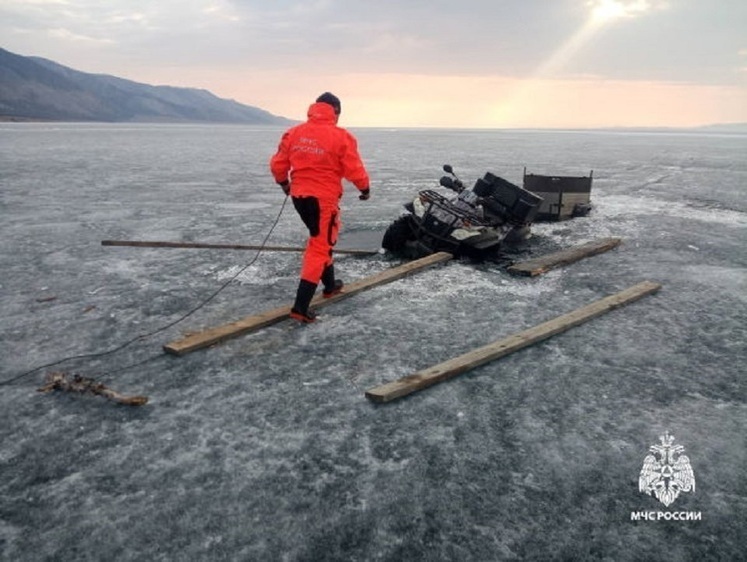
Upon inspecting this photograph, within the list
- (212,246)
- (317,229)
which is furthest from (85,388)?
(212,246)

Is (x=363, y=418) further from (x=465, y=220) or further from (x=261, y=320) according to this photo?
(x=465, y=220)

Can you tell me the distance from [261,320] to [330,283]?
0.97 m

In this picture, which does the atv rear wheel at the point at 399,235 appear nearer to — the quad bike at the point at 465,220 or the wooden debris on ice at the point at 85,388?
the quad bike at the point at 465,220

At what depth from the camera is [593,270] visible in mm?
6930

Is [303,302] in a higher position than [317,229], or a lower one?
lower

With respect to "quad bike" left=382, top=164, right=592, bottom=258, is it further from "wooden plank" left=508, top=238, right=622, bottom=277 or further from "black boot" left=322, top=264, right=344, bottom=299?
"black boot" left=322, top=264, right=344, bottom=299

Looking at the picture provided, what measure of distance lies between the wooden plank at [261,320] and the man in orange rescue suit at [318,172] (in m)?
0.26

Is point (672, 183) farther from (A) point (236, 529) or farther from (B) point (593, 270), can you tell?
(A) point (236, 529)

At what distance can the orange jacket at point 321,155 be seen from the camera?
15.6 feet

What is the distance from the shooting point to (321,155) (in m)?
4.77

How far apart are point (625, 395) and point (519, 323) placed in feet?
4.80

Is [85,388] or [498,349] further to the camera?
[498,349]

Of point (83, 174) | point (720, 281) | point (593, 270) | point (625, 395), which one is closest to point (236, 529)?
point (625, 395)

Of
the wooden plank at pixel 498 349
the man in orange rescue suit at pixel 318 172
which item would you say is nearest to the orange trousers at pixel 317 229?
the man in orange rescue suit at pixel 318 172
